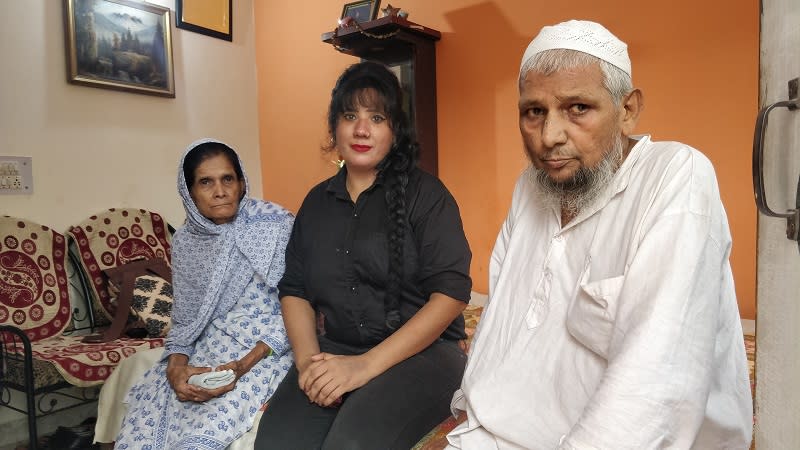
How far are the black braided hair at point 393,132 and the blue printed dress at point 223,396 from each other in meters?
0.46

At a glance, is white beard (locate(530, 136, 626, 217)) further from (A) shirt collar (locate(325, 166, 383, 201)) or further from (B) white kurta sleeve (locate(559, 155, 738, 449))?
(A) shirt collar (locate(325, 166, 383, 201))

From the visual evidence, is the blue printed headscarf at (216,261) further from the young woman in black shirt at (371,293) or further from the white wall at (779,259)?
the white wall at (779,259)

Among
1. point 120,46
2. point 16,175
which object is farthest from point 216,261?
point 120,46

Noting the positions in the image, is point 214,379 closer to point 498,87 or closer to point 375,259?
point 375,259

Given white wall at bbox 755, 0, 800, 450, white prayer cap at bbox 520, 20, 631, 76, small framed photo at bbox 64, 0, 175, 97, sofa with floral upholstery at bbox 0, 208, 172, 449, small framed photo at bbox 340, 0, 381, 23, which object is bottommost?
sofa with floral upholstery at bbox 0, 208, 172, 449

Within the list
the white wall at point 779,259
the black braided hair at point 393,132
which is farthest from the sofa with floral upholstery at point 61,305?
the white wall at point 779,259

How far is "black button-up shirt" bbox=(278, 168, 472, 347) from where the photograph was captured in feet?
5.41

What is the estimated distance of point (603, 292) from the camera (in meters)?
0.99

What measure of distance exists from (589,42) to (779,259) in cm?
53

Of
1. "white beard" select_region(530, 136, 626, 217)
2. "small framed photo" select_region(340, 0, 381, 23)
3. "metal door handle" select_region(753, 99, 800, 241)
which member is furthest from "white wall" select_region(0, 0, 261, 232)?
"metal door handle" select_region(753, 99, 800, 241)

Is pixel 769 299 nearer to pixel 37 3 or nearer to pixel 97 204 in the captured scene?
pixel 97 204

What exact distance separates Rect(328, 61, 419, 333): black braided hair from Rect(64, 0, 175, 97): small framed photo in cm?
266

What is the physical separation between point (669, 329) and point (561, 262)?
13.0 inches

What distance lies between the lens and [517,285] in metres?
1.24
